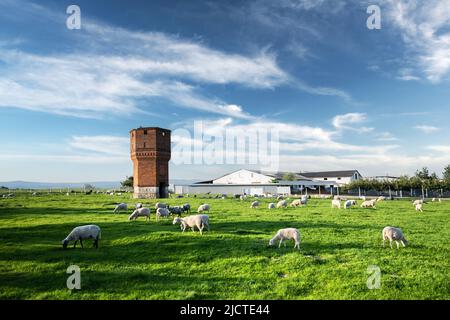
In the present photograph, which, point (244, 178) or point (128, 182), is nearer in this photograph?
point (244, 178)

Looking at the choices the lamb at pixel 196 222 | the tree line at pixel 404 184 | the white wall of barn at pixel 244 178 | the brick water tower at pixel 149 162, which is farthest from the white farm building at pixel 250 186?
the lamb at pixel 196 222

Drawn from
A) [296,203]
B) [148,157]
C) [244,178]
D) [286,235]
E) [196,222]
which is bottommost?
[296,203]

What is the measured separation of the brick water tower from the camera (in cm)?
5338

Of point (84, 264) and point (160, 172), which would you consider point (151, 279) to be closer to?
point (84, 264)

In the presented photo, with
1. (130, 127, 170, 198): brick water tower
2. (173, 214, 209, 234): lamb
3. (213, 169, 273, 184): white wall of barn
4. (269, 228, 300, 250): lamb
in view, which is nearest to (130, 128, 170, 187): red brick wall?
(130, 127, 170, 198): brick water tower

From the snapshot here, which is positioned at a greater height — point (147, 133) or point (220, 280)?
point (147, 133)

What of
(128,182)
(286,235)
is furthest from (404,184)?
(128,182)

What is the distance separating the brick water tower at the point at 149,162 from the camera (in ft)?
175

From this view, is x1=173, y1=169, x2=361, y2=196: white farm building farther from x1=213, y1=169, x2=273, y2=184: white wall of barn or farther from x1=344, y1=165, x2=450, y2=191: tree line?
x1=344, y1=165, x2=450, y2=191: tree line

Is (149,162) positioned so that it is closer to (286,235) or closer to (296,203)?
(296,203)

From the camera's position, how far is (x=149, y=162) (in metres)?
53.8
